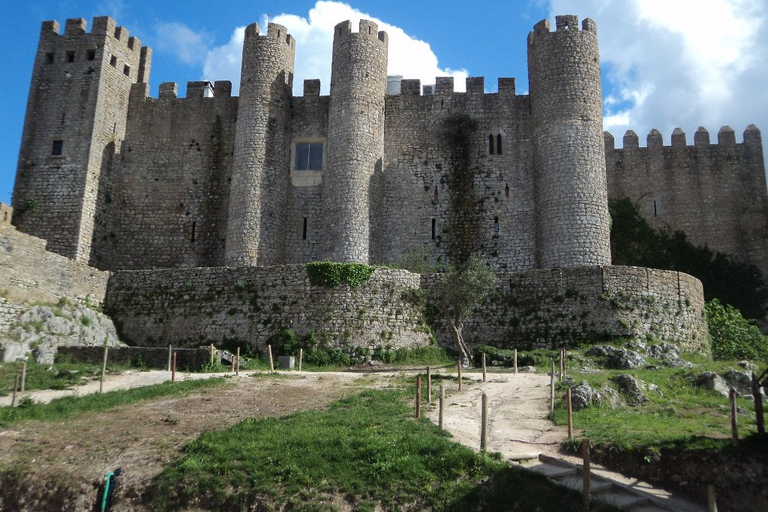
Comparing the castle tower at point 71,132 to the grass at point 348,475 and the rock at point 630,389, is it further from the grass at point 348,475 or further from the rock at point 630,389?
the rock at point 630,389

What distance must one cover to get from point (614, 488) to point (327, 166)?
77.2 ft

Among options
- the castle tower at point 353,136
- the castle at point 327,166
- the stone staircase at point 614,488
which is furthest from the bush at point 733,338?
the stone staircase at point 614,488

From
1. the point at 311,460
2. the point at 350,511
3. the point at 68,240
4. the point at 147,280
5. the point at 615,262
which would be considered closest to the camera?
the point at 350,511

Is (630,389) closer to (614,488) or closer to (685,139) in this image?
(614,488)

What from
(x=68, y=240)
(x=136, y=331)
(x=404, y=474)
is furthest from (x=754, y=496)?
(x=68, y=240)

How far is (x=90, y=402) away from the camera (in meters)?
16.4

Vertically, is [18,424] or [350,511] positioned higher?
[18,424]

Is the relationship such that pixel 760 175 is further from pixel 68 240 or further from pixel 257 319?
pixel 68 240

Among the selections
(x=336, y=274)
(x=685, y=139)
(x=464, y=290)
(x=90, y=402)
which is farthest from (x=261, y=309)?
(x=685, y=139)

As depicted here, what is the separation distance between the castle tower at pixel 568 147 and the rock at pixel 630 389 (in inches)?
460

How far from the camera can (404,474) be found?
12.0 m

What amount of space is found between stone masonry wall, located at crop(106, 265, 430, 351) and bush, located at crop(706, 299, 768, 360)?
11.8 metres

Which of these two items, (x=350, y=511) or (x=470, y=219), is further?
(x=470, y=219)

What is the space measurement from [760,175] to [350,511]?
33.7 m
